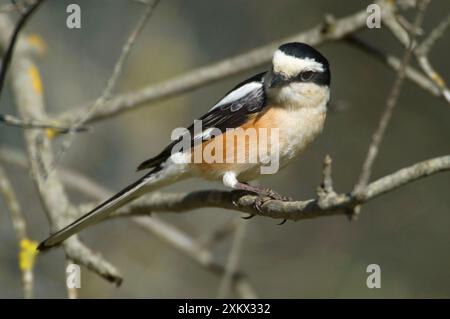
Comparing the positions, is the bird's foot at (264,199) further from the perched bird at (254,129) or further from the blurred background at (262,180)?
the blurred background at (262,180)

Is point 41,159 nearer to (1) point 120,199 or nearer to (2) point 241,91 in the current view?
(1) point 120,199

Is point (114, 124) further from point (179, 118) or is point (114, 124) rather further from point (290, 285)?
point (290, 285)

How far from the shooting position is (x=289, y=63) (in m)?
3.95

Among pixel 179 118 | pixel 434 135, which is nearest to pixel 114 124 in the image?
pixel 179 118

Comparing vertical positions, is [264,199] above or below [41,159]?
below

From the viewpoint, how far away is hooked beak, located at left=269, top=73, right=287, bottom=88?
3.98 m

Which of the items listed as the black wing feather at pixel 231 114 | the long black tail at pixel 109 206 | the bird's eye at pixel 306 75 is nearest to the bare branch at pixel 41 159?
the long black tail at pixel 109 206

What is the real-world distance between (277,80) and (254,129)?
0.33 meters

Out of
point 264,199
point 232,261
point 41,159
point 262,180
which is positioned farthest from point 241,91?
point 262,180

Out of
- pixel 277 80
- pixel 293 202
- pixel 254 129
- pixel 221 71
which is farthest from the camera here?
pixel 221 71

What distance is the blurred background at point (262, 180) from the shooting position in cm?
671

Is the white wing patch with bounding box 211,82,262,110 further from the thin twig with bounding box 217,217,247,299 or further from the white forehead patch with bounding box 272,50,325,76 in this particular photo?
the thin twig with bounding box 217,217,247,299

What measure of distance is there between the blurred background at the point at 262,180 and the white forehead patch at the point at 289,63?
2.47m

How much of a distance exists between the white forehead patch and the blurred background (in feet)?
8.11
